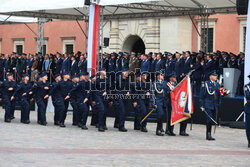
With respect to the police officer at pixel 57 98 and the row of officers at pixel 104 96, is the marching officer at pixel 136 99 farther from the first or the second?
the police officer at pixel 57 98

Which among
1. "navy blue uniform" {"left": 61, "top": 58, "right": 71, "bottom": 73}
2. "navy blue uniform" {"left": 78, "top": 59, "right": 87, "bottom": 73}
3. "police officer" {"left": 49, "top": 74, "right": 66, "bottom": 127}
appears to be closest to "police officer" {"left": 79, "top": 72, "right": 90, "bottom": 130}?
"police officer" {"left": 49, "top": 74, "right": 66, "bottom": 127}

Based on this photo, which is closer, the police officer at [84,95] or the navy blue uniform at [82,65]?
the police officer at [84,95]

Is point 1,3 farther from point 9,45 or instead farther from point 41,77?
point 9,45

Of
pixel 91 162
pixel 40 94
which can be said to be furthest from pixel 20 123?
pixel 91 162

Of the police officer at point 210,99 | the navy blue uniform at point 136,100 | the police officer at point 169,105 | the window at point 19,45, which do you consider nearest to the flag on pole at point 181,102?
the police officer at point 169,105

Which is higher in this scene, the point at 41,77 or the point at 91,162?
the point at 41,77

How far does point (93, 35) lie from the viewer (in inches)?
795

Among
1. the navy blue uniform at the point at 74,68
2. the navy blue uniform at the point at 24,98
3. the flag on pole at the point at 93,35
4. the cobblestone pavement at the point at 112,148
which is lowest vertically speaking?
the cobblestone pavement at the point at 112,148

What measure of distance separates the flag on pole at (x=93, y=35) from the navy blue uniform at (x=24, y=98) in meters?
2.57

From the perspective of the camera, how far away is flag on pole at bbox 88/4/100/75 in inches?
787

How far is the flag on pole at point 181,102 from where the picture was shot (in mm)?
16047

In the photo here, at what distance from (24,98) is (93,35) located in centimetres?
339

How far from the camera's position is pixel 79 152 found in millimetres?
11414

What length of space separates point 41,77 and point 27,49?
26.4 meters
